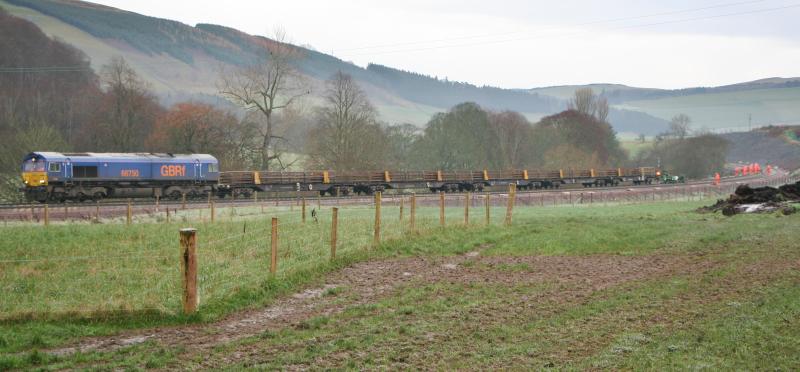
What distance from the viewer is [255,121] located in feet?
256

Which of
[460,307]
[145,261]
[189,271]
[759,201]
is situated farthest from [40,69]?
[460,307]

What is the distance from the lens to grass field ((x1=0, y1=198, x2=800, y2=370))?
28.9 ft

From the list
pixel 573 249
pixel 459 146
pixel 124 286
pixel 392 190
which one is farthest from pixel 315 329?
pixel 459 146

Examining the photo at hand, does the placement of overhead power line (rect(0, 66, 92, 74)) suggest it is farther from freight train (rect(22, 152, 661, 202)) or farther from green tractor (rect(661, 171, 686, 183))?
green tractor (rect(661, 171, 686, 183))

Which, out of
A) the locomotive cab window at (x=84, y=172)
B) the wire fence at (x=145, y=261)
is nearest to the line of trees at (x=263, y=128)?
the locomotive cab window at (x=84, y=172)

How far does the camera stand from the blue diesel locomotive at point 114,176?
45.5 meters

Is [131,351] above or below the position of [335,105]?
below

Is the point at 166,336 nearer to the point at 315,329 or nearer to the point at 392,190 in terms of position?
the point at 315,329

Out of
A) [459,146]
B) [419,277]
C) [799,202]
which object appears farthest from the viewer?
[459,146]

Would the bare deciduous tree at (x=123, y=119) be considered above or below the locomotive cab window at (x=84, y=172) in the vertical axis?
above

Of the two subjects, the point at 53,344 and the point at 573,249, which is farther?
the point at 573,249

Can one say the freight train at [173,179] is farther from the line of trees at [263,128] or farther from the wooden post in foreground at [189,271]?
the wooden post in foreground at [189,271]

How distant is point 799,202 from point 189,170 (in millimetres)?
37118

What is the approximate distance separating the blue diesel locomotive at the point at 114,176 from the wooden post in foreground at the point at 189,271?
125ft
